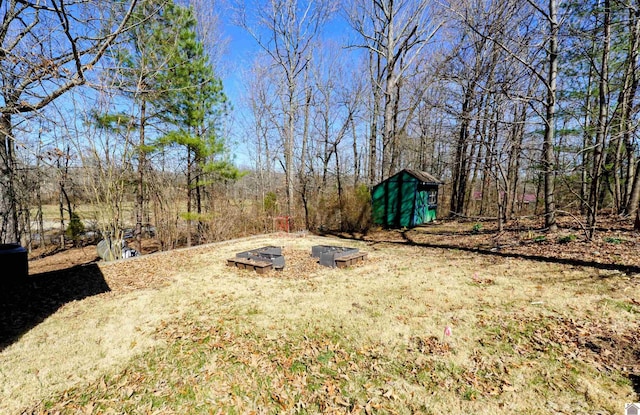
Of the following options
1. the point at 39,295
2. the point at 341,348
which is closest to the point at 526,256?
the point at 341,348

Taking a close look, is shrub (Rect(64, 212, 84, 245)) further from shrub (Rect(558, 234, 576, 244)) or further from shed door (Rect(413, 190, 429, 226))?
shrub (Rect(558, 234, 576, 244))

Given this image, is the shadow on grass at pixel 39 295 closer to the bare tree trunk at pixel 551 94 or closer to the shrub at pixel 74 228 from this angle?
the shrub at pixel 74 228

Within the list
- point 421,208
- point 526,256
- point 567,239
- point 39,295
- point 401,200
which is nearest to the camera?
point 39,295

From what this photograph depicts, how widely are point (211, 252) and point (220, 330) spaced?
4983 mm

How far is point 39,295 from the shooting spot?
4.86 metres

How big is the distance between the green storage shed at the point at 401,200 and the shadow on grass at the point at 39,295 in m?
10.3

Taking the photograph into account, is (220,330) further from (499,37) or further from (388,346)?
(499,37)

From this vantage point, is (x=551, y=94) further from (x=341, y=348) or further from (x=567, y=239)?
(x=341, y=348)

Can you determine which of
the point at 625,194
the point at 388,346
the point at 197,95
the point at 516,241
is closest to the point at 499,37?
the point at 516,241

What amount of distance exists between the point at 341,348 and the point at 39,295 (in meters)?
5.45

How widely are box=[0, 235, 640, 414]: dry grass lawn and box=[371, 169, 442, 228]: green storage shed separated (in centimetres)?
679

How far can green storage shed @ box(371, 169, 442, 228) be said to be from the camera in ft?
40.0

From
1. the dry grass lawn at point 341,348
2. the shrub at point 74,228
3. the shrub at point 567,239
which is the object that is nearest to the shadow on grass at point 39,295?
the dry grass lawn at point 341,348

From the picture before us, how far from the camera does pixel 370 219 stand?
1214 cm
